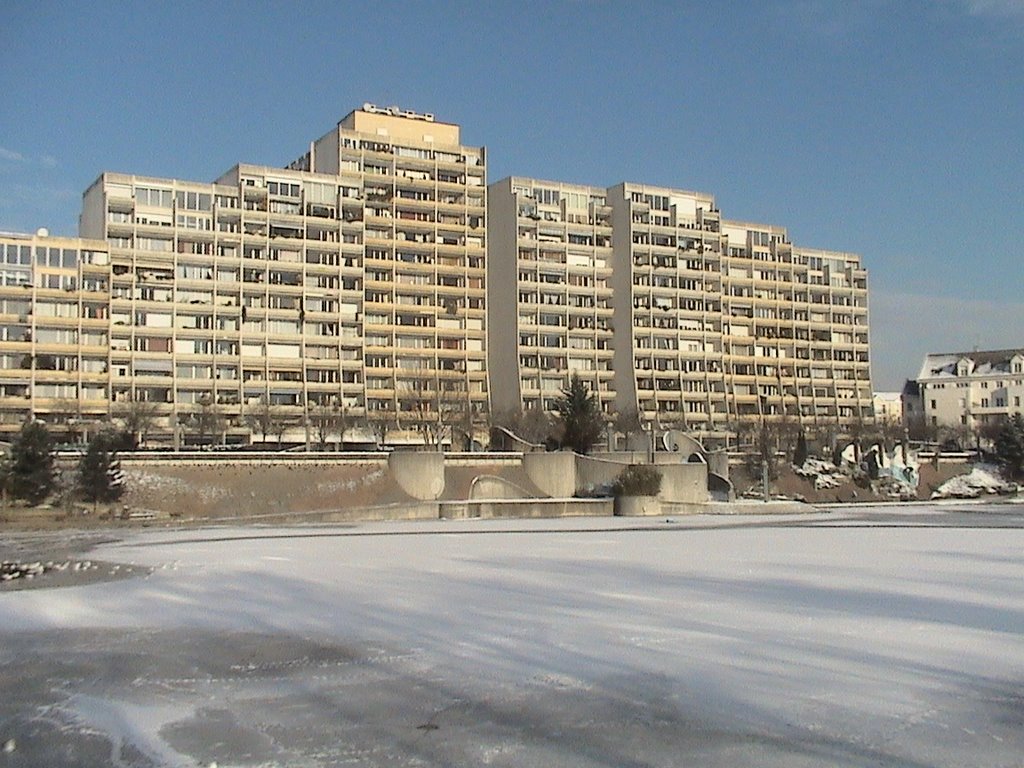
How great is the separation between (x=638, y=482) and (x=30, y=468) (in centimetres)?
3371

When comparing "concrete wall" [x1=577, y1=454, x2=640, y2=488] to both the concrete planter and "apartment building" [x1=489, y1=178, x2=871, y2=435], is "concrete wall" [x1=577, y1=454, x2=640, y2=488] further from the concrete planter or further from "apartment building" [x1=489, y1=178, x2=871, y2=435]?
"apartment building" [x1=489, y1=178, x2=871, y2=435]

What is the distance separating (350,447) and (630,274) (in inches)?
1487

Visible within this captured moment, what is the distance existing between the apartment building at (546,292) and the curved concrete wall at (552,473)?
34.8 meters

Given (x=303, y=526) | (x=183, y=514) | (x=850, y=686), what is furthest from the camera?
(x=183, y=514)

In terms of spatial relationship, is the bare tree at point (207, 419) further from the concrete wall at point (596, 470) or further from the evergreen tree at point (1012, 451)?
the evergreen tree at point (1012, 451)

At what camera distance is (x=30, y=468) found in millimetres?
56000

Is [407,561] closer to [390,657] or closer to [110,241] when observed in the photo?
[390,657]

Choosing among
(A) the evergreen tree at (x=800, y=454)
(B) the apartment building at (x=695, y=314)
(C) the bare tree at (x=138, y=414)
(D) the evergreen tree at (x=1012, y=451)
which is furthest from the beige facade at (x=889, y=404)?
(C) the bare tree at (x=138, y=414)

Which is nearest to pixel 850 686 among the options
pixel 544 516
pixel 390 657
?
pixel 390 657

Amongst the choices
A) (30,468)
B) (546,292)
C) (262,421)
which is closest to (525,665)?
(30,468)

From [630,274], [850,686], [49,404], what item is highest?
[630,274]

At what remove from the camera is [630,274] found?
12106 centimetres

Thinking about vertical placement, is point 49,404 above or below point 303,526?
above

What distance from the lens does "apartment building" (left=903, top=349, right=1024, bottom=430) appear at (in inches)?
6083
